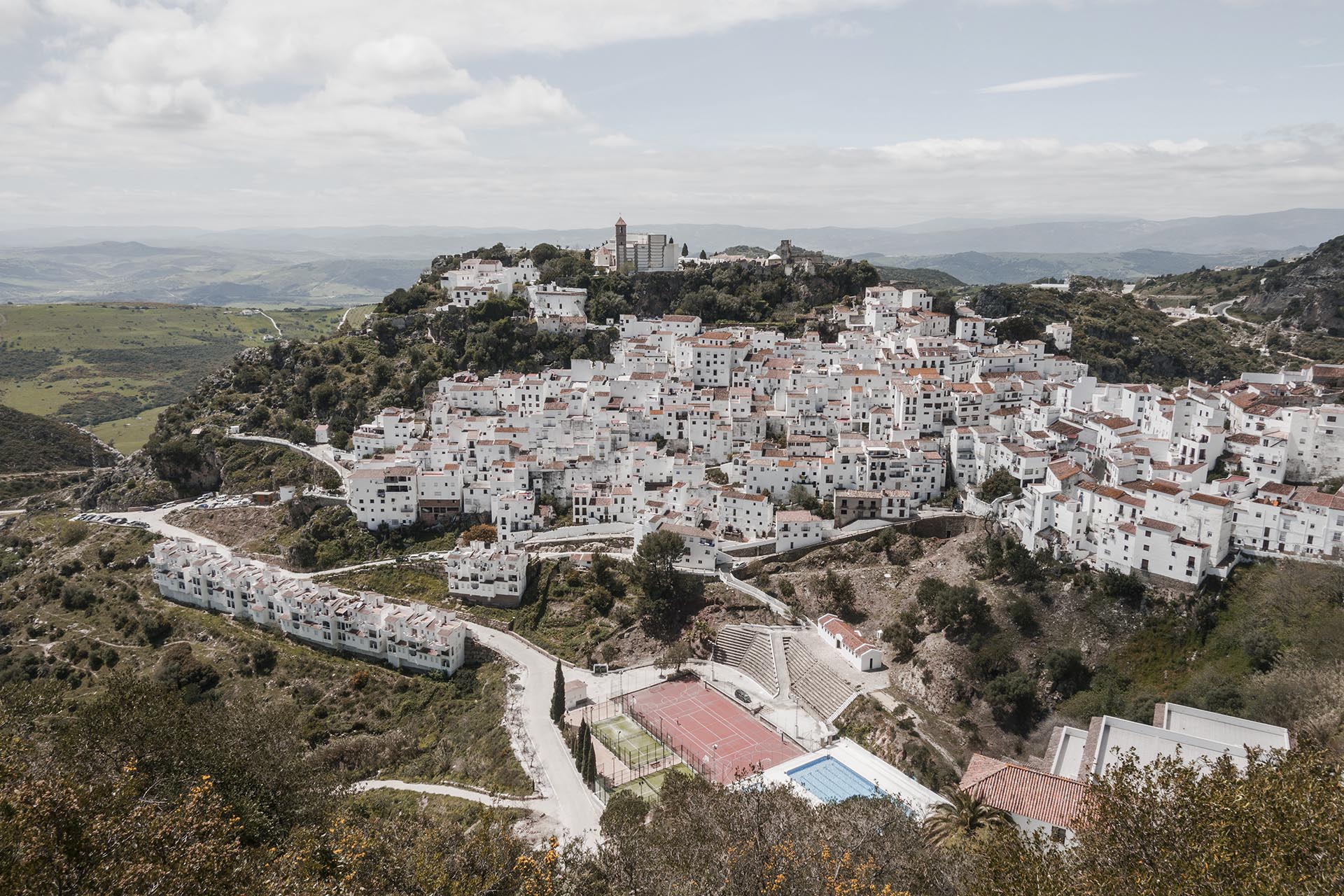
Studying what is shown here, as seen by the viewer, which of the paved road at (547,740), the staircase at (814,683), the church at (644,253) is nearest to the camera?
the paved road at (547,740)

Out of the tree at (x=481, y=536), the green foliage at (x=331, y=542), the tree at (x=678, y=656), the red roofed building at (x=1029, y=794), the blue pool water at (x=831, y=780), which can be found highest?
the red roofed building at (x=1029, y=794)

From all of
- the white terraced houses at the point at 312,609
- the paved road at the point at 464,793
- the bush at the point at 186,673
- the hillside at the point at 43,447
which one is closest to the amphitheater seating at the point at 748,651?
the paved road at the point at 464,793

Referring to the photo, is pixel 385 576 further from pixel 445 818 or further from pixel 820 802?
pixel 820 802

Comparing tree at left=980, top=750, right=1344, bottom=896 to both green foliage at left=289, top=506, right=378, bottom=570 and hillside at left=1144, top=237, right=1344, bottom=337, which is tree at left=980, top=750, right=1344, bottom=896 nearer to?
green foliage at left=289, top=506, right=378, bottom=570

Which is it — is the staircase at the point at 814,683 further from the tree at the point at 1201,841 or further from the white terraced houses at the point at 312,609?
the tree at the point at 1201,841

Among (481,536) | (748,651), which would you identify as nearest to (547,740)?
(748,651)
